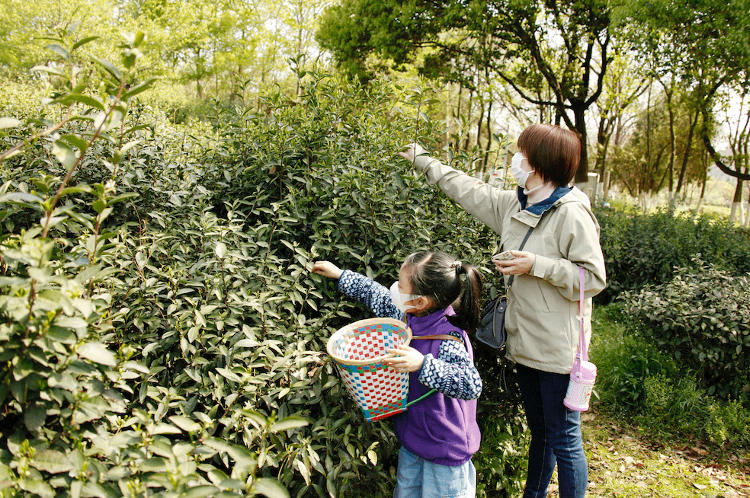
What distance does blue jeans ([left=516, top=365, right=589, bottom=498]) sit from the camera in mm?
2307

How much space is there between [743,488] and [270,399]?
366 centimetres

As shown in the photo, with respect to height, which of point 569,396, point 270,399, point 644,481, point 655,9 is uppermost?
point 655,9

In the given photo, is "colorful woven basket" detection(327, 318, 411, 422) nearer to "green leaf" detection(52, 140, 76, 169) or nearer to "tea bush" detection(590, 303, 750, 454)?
"green leaf" detection(52, 140, 76, 169)

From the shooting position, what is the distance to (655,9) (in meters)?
Result: 8.83

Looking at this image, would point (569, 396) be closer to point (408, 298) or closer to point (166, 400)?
point (408, 298)

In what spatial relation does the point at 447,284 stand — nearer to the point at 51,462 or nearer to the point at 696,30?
the point at 51,462

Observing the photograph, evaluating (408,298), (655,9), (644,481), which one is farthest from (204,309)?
(655,9)

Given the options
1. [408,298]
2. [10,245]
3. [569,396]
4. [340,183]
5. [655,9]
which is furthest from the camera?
[655,9]

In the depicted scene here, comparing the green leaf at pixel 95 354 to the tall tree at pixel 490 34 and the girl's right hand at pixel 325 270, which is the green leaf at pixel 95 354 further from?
the tall tree at pixel 490 34

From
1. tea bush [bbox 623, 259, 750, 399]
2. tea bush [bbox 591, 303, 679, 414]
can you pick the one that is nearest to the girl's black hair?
tea bush [bbox 591, 303, 679, 414]

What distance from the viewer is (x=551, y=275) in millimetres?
2146

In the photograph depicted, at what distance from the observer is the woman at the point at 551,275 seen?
86.0 inches

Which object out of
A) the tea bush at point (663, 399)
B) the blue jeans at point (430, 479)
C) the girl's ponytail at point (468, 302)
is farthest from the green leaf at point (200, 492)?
the tea bush at point (663, 399)

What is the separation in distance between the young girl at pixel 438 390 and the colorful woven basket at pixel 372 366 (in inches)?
3.6
